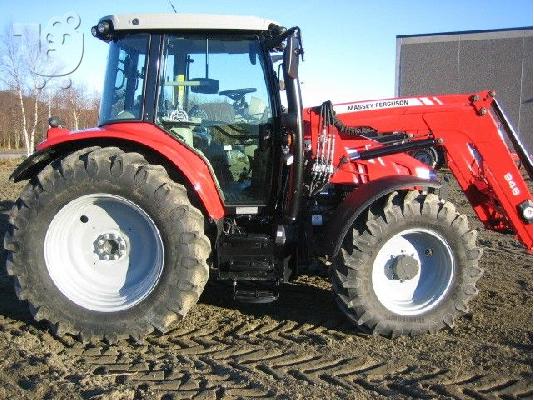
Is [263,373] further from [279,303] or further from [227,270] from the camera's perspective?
[279,303]

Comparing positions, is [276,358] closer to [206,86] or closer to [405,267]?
[405,267]

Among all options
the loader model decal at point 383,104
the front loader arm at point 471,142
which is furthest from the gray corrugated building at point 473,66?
the loader model decal at point 383,104

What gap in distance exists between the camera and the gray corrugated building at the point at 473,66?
61.7 ft

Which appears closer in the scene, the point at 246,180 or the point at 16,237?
the point at 16,237

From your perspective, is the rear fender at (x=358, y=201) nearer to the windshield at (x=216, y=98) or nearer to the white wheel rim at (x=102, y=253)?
the windshield at (x=216, y=98)

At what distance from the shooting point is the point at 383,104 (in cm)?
448

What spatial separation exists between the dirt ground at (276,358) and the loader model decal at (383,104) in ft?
5.44

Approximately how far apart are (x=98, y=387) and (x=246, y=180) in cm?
184

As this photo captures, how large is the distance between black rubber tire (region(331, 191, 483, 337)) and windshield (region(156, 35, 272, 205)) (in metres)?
0.97

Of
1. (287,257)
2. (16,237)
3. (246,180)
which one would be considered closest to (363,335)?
(287,257)

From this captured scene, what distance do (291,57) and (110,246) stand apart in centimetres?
192

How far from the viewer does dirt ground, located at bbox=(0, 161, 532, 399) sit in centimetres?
320

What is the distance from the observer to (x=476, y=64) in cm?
1942

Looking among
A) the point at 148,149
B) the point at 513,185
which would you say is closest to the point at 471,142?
the point at 513,185
